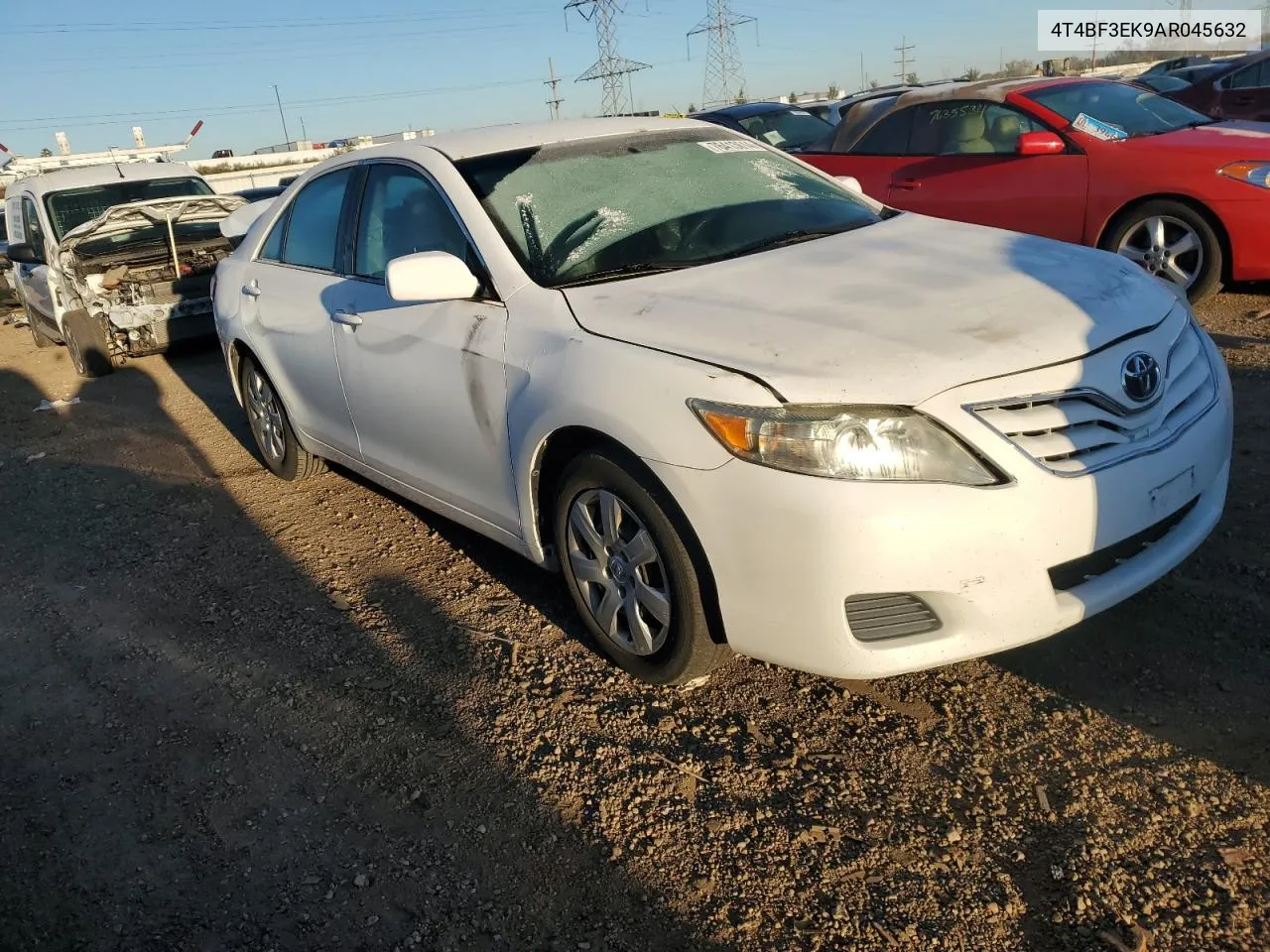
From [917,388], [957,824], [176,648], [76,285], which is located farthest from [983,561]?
[76,285]

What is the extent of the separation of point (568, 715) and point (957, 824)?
117 centimetres

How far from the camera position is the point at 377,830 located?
Result: 8.76 ft

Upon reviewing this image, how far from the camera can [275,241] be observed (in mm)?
4980

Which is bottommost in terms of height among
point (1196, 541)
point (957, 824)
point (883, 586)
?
point (957, 824)

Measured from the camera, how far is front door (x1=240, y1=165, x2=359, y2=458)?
4352 millimetres

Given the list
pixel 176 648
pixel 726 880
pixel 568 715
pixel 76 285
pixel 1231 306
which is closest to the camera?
pixel 726 880

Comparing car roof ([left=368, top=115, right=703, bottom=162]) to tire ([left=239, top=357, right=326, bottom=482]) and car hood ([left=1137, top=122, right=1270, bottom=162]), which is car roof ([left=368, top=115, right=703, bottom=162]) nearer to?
tire ([left=239, top=357, right=326, bottom=482])

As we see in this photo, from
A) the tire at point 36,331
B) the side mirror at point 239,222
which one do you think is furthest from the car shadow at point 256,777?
the tire at point 36,331

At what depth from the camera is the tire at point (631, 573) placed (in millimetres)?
2793

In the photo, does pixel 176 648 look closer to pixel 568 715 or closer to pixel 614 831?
pixel 568 715

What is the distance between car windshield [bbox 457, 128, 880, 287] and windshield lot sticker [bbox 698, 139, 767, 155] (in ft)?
0.03

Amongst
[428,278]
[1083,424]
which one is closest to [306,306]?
[428,278]

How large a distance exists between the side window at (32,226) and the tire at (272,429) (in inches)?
208

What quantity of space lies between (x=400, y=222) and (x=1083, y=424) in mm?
2590
